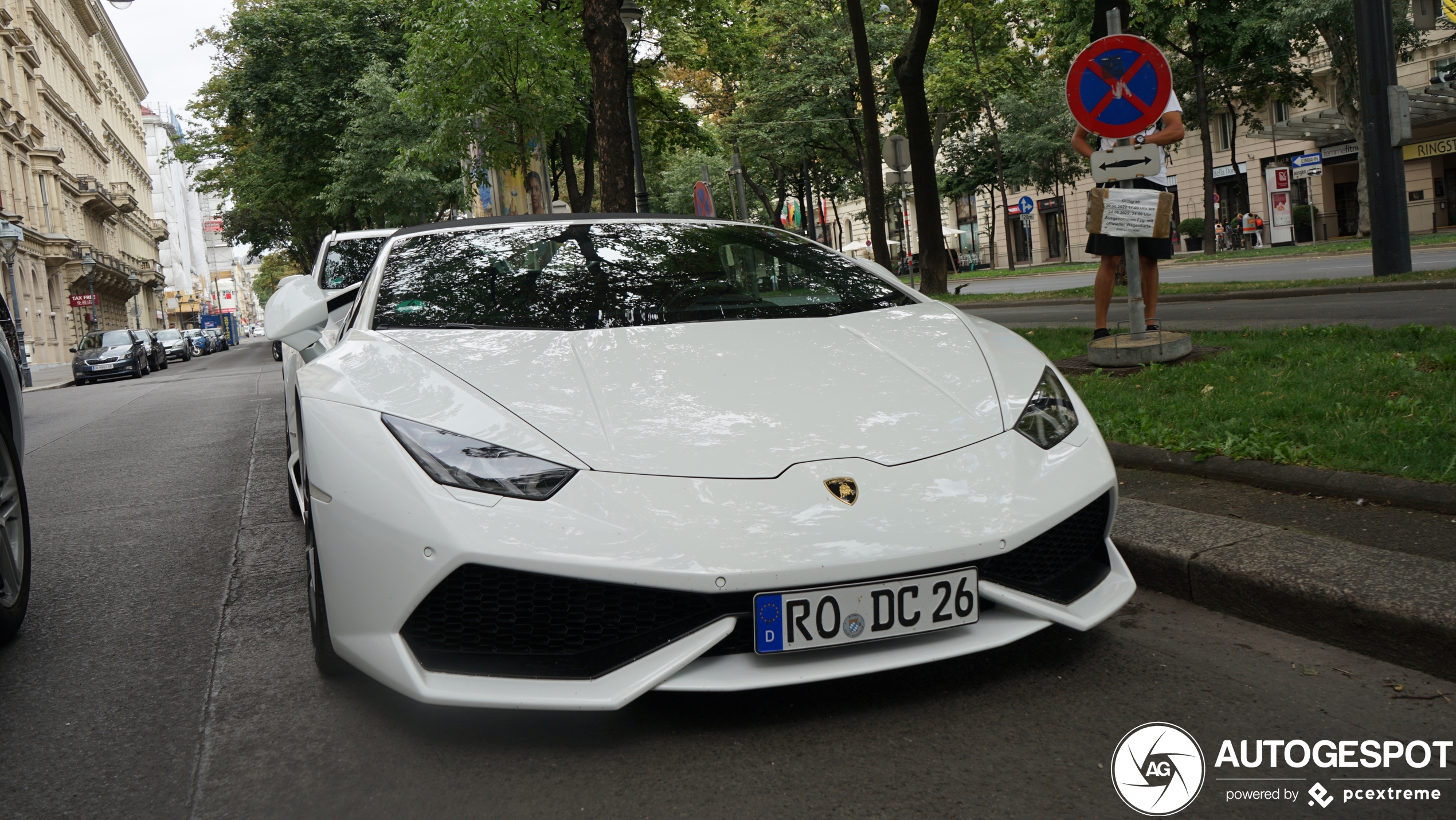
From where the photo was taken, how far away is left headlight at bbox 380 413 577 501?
2.40m

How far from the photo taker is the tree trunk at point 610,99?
1091 cm

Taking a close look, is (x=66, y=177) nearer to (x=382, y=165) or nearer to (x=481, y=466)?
(x=382, y=165)

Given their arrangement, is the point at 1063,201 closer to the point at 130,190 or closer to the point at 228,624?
the point at 228,624

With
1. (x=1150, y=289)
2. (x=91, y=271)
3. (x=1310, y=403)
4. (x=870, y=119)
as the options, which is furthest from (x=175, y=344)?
(x=1310, y=403)

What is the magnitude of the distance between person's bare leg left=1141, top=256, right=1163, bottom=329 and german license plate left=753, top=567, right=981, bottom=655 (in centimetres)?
489

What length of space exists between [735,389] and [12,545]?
7.78ft

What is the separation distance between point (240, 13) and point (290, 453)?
1278 inches

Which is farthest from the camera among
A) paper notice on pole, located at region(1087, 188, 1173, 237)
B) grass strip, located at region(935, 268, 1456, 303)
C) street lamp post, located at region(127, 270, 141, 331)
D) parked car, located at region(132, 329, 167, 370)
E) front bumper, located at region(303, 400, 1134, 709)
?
street lamp post, located at region(127, 270, 141, 331)

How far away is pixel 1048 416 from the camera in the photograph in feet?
9.23

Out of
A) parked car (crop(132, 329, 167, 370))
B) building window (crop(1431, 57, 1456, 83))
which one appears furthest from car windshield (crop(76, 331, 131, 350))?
Result: building window (crop(1431, 57, 1456, 83))

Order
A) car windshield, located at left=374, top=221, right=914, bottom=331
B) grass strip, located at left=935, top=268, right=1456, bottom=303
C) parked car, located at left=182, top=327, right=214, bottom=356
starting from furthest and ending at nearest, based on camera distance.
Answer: parked car, located at left=182, top=327, right=214, bottom=356
grass strip, located at left=935, top=268, right=1456, bottom=303
car windshield, located at left=374, top=221, right=914, bottom=331

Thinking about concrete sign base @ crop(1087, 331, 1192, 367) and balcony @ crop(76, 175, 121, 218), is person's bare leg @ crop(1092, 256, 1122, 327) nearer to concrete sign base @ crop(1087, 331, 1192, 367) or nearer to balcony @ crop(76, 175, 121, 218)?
concrete sign base @ crop(1087, 331, 1192, 367)

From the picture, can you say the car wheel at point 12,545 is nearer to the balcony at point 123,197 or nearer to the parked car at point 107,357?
the parked car at point 107,357

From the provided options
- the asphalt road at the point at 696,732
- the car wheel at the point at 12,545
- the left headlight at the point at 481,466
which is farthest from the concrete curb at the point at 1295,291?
the left headlight at the point at 481,466
